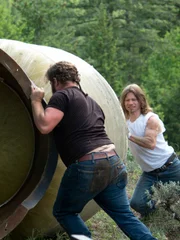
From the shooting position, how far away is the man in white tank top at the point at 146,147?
636 cm

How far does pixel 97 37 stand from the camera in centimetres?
2742

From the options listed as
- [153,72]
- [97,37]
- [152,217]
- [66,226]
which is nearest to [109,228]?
[152,217]

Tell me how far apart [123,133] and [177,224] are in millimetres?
1648

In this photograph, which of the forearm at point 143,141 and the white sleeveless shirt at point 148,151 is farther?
the white sleeveless shirt at point 148,151

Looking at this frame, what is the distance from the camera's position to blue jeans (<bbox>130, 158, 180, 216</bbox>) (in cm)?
660

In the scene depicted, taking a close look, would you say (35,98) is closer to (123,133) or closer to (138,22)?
(123,133)

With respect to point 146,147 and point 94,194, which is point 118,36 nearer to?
point 146,147

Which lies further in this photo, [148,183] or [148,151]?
[148,183]

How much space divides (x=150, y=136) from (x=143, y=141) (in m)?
0.10

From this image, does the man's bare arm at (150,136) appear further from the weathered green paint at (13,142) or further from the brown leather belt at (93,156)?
the brown leather belt at (93,156)

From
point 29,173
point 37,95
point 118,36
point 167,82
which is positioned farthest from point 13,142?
point 118,36

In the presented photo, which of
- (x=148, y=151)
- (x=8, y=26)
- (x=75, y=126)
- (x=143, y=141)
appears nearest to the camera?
(x=75, y=126)

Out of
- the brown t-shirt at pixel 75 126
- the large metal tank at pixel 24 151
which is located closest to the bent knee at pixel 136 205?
the large metal tank at pixel 24 151

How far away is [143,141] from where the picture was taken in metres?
6.26
